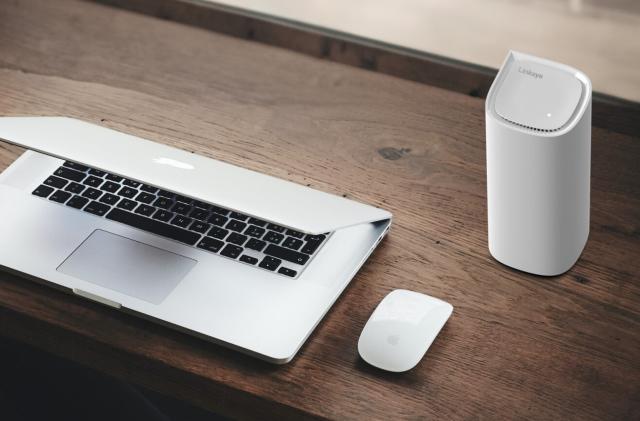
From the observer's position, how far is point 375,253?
3.71 ft

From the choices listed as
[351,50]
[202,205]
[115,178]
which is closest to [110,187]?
[115,178]

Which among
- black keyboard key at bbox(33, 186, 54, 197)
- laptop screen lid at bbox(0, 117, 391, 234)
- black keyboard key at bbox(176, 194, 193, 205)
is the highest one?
laptop screen lid at bbox(0, 117, 391, 234)

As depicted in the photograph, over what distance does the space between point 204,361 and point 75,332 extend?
0.15 m

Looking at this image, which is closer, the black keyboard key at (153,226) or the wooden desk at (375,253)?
the wooden desk at (375,253)

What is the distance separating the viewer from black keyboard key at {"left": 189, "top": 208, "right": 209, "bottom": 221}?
3.77 ft

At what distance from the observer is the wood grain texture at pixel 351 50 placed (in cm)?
131

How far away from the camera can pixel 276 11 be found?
2.86 metres

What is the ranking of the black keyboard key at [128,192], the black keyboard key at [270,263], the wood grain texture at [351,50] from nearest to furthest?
Answer: the black keyboard key at [270,263] < the black keyboard key at [128,192] < the wood grain texture at [351,50]

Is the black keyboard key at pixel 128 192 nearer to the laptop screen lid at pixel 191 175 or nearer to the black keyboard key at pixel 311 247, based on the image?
the laptop screen lid at pixel 191 175

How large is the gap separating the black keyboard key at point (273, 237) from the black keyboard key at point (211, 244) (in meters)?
0.05

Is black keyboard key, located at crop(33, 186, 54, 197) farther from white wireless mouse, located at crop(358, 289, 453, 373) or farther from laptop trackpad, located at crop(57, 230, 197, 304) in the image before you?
white wireless mouse, located at crop(358, 289, 453, 373)

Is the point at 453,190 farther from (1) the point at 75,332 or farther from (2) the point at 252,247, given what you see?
(1) the point at 75,332

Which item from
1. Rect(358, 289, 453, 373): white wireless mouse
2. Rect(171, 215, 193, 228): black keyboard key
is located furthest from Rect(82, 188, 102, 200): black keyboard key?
Rect(358, 289, 453, 373): white wireless mouse

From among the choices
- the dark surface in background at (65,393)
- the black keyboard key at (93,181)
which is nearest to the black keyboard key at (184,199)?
the black keyboard key at (93,181)
